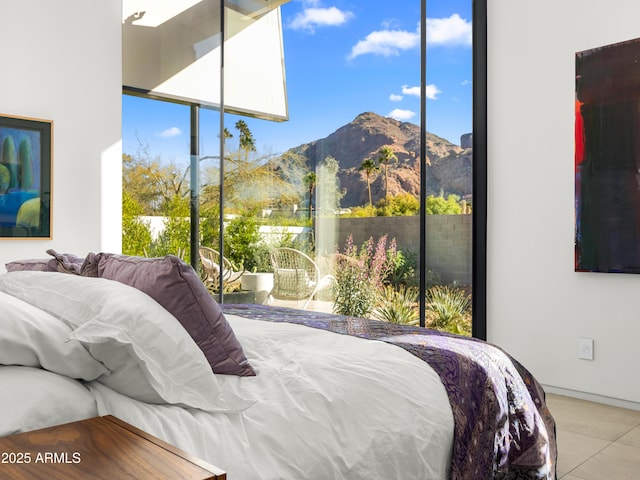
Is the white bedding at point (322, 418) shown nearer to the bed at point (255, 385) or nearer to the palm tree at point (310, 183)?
the bed at point (255, 385)

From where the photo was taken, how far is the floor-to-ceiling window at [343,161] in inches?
152

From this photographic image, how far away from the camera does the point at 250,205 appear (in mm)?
4961

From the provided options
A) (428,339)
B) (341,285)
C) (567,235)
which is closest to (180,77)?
(341,285)

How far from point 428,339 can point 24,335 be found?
4.00 ft

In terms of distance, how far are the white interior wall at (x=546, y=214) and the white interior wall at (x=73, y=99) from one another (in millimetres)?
2726

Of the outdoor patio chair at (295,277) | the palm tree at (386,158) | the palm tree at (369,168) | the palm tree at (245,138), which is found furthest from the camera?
the palm tree at (245,138)

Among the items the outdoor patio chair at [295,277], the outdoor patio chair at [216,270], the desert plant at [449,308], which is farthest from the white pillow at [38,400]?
the outdoor patio chair at [216,270]

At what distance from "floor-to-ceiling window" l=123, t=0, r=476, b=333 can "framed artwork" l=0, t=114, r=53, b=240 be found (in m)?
1.08

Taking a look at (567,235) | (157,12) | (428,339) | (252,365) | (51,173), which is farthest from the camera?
(157,12)

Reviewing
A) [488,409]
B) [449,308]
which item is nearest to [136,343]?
[488,409]

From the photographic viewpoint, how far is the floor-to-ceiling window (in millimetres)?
3854

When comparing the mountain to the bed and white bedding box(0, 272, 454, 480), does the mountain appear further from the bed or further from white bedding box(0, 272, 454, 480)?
white bedding box(0, 272, 454, 480)

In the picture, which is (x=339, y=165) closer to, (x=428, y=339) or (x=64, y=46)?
(x=64, y=46)

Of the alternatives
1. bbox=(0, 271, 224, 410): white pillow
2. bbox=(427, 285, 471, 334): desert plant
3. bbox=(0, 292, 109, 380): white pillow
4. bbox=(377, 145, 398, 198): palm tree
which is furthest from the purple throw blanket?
bbox=(377, 145, 398, 198): palm tree
